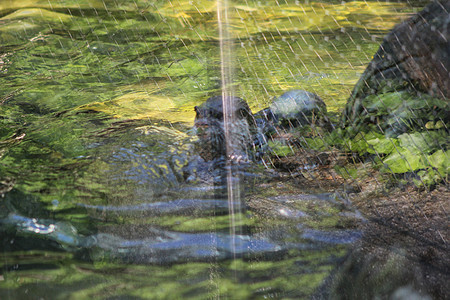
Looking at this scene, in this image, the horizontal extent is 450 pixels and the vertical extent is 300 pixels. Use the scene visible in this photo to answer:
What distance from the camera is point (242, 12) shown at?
5609mm

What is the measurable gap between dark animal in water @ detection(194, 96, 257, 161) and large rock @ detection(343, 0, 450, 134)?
672 mm

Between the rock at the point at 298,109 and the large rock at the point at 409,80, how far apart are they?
0.23 meters

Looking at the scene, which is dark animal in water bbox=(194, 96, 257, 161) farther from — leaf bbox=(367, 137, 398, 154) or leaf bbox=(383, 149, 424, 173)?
leaf bbox=(383, 149, 424, 173)

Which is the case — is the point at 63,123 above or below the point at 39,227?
below

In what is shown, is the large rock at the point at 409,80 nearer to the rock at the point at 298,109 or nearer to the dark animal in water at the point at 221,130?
the rock at the point at 298,109

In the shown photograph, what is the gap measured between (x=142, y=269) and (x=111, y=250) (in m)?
0.21

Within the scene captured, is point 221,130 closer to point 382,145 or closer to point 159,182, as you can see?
point 159,182

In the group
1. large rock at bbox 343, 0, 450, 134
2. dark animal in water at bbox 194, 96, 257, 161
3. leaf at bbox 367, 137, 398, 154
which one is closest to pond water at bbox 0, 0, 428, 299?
dark animal in water at bbox 194, 96, 257, 161

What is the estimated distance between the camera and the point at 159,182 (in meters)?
2.65

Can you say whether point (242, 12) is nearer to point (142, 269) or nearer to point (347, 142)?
point (347, 142)

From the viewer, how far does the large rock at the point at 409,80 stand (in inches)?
102

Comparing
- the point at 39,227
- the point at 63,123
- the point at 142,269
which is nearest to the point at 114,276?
the point at 142,269

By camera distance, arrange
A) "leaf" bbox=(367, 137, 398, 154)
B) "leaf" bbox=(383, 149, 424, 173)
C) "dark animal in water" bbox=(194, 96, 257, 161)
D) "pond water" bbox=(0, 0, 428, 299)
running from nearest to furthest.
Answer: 1. "pond water" bbox=(0, 0, 428, 299)
2. "leaf" bbox=(383, 149, 424, 173)
3. "leaf" bbox=(367, 137, 398, 154)
4. "dark animal in water" bbox=(194, 96, 257, 161)

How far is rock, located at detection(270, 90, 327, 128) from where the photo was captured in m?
3.15
